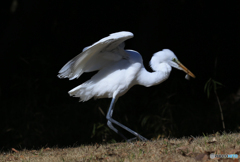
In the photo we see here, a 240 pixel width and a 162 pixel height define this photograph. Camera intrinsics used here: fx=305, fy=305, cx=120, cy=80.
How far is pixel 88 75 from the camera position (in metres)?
6.74

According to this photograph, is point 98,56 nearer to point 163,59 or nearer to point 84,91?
point 84,91

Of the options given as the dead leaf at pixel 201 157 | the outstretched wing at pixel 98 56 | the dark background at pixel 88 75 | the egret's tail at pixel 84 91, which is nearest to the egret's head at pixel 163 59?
the outstretched wing at pixel 98 56

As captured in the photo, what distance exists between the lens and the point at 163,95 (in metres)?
6.19

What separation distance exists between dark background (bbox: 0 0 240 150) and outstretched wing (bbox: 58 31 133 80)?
161 cm

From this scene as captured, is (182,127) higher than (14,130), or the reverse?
(14,130)

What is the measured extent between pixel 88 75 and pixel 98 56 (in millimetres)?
2707

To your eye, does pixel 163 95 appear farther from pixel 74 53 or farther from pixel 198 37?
pixel 74 53

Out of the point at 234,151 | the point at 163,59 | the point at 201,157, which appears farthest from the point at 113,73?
the point at 234,151

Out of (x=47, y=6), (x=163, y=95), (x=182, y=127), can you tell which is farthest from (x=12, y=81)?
(x=182, y=127)

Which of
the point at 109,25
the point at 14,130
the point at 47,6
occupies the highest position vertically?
the point at 47,6

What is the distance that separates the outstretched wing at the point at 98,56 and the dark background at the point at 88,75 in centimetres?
161

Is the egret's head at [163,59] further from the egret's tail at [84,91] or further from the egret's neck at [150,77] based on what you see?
the egret's tail at [84,91]

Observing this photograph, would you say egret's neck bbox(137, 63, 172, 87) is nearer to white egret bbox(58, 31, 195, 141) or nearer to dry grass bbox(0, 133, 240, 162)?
white egret bbox(58, 31, 195, 141)

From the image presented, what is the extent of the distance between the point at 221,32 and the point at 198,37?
578 millimetres
